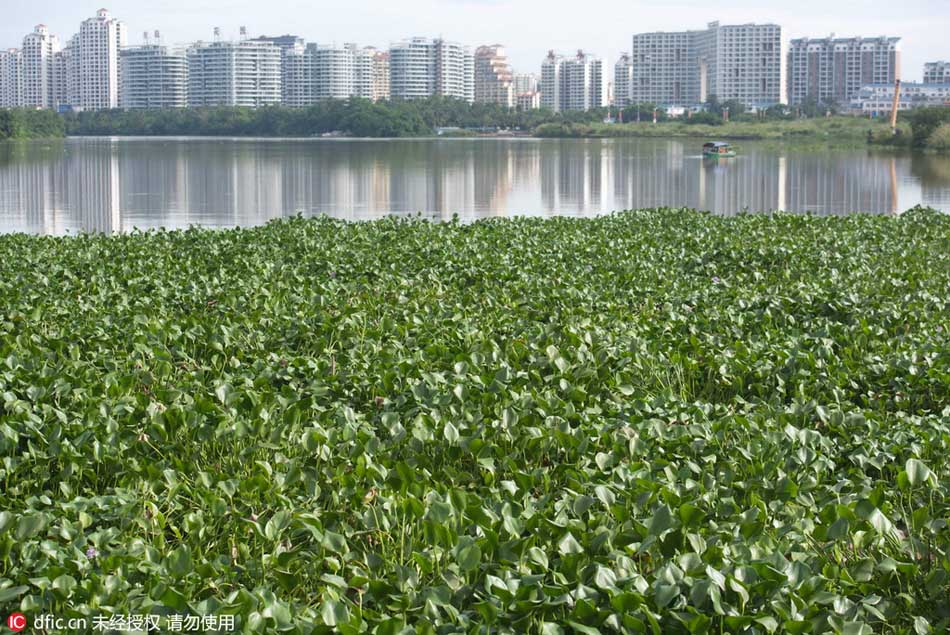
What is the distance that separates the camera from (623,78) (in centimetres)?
13138

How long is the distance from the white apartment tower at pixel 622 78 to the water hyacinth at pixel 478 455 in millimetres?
124968

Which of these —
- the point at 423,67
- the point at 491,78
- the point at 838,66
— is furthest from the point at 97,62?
the point at 838,66

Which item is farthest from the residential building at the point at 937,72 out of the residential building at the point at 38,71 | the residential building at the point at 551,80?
the residential building at the point at 38,71

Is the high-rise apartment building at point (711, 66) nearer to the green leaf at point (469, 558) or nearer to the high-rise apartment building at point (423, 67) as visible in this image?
the high-rise apartment building at point (423, 67)

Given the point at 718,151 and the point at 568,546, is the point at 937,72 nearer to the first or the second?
the point at 718,151

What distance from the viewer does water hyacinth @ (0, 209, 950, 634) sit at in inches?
93.4

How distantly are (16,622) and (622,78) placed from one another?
133355 millimetres

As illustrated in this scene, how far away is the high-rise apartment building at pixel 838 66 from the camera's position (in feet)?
371

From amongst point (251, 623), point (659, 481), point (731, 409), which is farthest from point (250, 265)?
point (251, 623)

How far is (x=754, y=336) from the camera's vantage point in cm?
508

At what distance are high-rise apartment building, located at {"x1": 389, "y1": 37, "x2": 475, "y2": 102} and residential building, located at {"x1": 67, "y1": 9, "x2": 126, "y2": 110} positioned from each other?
2742cm

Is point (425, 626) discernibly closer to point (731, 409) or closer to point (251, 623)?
point (251, 623)

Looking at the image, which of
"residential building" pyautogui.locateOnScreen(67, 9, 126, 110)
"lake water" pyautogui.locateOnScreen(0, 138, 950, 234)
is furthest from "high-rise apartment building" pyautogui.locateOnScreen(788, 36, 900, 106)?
"lake water" pyautogui.locateOnScreen(0, 138, 950, 234)

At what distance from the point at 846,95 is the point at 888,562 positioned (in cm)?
11858
